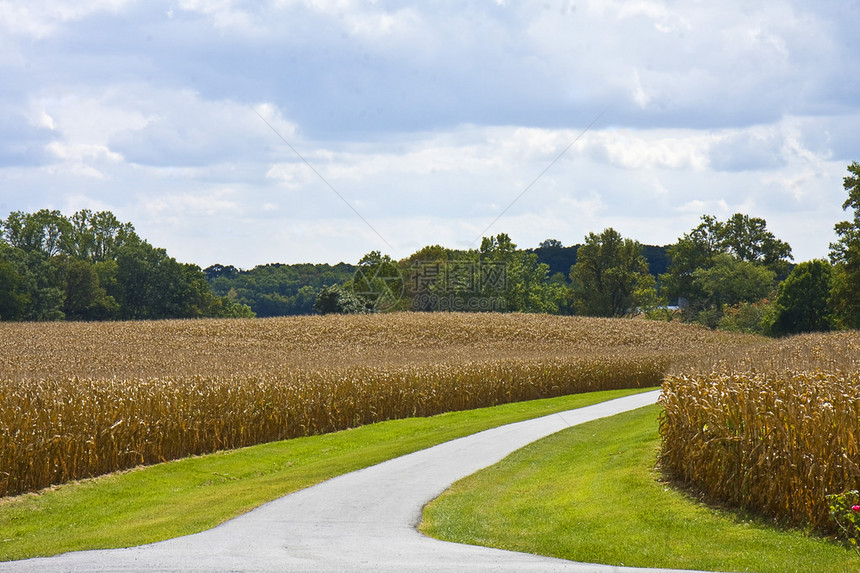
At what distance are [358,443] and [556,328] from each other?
3245 cm

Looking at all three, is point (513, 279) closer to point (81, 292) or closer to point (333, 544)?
point (81, 292)

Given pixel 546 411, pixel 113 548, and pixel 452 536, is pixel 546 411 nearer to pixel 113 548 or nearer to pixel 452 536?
pixel 452 536

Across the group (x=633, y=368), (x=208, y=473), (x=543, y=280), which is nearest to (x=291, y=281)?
(x=543, y=280)

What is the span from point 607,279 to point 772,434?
83147mm

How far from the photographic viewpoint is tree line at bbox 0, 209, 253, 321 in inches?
3073

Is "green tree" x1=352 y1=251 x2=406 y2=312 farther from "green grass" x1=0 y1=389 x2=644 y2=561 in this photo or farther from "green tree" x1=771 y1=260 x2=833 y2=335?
"green grass" x1=0 y1=389 x2=644 y2=561

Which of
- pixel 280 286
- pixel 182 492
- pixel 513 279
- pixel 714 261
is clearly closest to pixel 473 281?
pixel 513 279

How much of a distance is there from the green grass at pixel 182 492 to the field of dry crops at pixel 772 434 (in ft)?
22.4

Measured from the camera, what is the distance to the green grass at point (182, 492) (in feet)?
37.0

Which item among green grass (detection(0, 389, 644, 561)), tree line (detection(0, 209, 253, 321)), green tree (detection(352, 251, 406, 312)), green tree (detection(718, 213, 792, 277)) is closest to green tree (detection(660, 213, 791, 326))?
green tree (detection(718, 213, 792, 277))

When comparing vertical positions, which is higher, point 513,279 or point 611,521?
point 513,279

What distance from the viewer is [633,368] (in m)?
39.4

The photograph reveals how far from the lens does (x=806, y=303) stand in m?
72.2

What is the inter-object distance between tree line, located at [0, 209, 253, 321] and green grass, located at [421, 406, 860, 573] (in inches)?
2774
